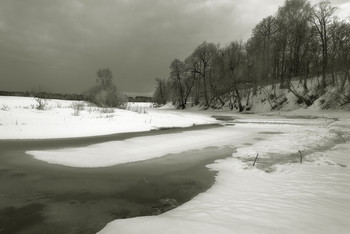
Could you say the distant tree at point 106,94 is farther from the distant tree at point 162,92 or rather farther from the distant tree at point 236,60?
the distant tree at point 162,92

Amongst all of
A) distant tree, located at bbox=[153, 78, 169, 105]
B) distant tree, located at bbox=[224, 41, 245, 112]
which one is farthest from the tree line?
distant tree, located at bbox=[153, 78, 169, 105]

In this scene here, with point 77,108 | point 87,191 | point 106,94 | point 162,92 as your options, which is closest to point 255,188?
point 87,191

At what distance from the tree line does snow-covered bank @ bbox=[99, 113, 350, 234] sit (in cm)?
2345

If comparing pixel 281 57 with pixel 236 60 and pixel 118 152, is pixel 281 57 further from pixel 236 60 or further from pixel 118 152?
pixel 118 152

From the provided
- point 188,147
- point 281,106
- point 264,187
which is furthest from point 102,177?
point 281,106

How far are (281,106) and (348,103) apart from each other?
790 cm

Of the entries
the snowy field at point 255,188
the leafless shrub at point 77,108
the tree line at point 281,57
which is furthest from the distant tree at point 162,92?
the snowy field at point 255,188

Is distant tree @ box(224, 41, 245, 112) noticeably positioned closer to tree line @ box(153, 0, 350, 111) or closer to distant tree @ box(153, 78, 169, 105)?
tree line @ box(153, 0, 350, 111)

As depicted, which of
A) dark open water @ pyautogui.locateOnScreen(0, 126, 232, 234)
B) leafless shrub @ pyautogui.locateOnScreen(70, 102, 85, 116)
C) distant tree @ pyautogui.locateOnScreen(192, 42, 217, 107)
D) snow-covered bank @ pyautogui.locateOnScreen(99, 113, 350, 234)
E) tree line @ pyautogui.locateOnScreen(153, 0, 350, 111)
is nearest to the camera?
snow-covered bank @ pyautogui.locateOnScreen(99, 113, 350, 234)

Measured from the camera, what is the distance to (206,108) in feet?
149

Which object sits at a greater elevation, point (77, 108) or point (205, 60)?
point (205, 60)

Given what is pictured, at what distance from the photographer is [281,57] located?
36.9 metres

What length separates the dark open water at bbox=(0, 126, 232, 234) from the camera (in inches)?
124

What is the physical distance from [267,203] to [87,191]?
315 cm
